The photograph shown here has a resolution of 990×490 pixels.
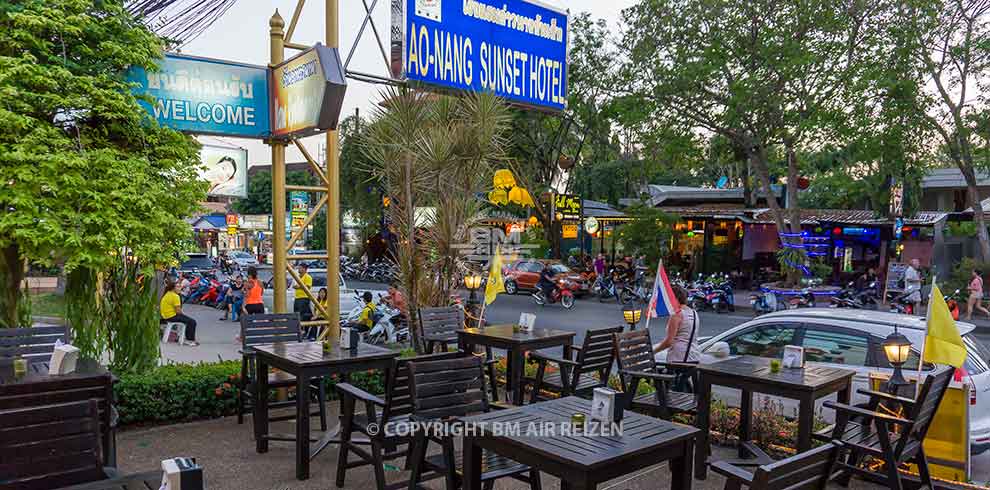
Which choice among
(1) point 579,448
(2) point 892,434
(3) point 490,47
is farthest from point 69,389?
(3) point 490,47

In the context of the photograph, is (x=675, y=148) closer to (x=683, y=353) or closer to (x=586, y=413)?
(x=683, y=353)

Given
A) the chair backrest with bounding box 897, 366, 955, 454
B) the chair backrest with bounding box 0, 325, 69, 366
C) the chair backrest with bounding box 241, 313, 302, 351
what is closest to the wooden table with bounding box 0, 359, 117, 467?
the chair backrest with bounding box 0, 325, 69, 366

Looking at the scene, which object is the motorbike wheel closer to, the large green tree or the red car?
the red car

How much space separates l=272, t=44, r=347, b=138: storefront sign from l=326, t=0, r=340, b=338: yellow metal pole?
52 cm

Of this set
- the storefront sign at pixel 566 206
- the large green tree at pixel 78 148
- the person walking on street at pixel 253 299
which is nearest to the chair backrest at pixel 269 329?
the large green tree at pixel 78 148

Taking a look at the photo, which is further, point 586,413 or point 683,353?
point 683,353

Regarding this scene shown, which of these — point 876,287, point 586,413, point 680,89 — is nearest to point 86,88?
A: point 586,413

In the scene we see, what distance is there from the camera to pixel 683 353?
665 cm

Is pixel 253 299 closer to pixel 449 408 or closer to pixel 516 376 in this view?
pixel 516 376

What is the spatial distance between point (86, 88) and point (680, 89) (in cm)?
1547

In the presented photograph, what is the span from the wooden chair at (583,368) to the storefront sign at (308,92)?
3.07 meters

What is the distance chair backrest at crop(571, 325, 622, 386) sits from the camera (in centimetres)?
647

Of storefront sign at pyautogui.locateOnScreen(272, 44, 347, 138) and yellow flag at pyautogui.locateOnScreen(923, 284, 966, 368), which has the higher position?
storefront sign at pyautogui.locateOnScreen(272, 44, 347, 138)

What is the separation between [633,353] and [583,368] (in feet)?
1.77
